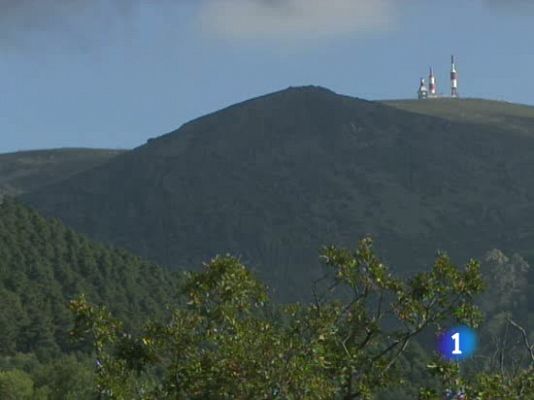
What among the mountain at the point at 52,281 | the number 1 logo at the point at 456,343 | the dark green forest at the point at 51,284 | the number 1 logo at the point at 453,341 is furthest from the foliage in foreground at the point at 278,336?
the mountain at the point at 52,281

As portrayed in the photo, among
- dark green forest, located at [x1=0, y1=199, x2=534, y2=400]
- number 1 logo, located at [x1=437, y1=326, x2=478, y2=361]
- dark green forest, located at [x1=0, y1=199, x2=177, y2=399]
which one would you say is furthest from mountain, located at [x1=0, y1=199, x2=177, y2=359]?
dark green forest, located at [x1=0, y1=199, x2=534, y2=400]

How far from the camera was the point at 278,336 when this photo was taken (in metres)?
16.2

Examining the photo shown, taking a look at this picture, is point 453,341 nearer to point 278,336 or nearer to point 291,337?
point 291,337

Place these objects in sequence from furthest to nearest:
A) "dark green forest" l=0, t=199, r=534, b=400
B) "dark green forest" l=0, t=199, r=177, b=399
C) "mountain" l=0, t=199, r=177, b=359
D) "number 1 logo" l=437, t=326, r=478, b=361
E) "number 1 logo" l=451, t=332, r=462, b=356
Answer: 1. "mountain" l=0, t=199, r=177, b=359
2. "dark green forest" l=0, t=199, r=177, b=399
3. "number 1 logo" l=451, t=332, r=462, b=356
4. "number 1 logo" l=437, t=326, r=478, b=361
5. "dark green forest" l=0, t=199, r=534, b=400

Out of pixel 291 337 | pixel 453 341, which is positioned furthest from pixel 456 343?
pixel 291 337

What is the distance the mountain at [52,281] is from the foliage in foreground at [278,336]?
101m

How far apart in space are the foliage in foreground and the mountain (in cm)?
10085

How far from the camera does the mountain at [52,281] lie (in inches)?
4875

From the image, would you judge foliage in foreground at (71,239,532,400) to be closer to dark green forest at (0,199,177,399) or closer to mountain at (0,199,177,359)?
dark green forest at (0,199,177,399)

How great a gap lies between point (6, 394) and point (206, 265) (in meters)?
66.3

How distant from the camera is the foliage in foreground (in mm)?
15930

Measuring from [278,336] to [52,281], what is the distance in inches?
5028

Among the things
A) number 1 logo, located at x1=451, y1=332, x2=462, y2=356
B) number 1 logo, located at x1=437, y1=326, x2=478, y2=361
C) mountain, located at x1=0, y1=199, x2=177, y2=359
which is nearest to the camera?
number 1 logo, located at x1=437, y1=326, x2=478, y2=361

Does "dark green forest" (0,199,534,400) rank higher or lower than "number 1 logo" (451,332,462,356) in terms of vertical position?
higher
